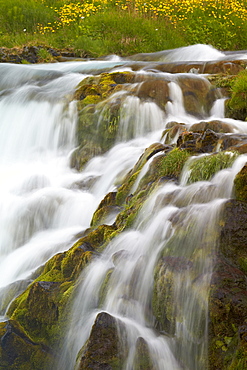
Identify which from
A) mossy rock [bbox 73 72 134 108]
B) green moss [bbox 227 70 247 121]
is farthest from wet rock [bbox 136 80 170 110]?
green moss [bbox 227 70 247 121]

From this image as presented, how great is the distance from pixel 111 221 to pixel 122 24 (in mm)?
13757

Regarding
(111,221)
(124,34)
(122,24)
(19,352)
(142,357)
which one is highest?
(122,24)

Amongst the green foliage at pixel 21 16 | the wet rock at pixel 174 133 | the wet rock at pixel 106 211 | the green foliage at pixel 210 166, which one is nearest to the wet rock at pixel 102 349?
the green foliage at pixel 210 166

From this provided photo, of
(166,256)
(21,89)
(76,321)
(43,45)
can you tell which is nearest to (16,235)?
(76,321)

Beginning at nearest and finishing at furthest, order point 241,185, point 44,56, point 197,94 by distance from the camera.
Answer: point 241,185 < point 197,94 < point 44,56

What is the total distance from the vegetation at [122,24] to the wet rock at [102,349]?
13.6 meters

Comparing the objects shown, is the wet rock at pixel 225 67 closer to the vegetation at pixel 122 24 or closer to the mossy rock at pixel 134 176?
the mossy rock at pixel 134 176

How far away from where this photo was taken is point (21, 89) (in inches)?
428

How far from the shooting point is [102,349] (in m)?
3.53

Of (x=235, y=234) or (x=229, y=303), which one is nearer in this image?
(x=229, y=303)

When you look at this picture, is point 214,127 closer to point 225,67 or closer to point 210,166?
point 210,166

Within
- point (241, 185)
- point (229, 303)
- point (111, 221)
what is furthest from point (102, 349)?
point (111, 221)

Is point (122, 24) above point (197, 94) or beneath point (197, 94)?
above

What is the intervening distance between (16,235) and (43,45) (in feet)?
37.8
